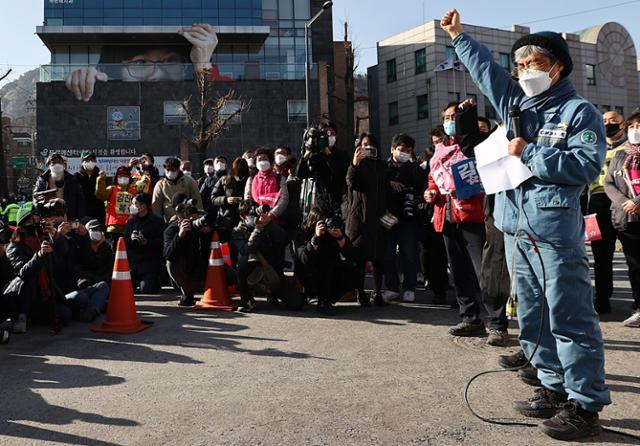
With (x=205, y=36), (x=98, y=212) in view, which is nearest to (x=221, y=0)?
(x=205, y=36)

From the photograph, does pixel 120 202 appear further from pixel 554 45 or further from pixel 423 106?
pixel 423 106

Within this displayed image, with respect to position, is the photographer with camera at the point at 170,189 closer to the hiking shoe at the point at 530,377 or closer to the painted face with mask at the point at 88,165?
the painted face with mask at the point at 88,165

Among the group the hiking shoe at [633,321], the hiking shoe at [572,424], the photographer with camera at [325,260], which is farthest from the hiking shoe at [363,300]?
the hiking shoe at [572,424]

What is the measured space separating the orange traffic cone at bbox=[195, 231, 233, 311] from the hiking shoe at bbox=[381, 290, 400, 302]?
6.26 feet

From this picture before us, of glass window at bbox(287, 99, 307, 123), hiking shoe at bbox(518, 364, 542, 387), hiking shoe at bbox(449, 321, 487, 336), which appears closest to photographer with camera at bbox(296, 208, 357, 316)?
hiking shoe at bbox(449, 321, 487, 336)

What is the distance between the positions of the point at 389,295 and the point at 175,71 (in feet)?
95.9

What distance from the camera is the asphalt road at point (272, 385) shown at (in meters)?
3.17

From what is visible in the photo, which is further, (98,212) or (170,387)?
(98,212)

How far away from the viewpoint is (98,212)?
10.4m

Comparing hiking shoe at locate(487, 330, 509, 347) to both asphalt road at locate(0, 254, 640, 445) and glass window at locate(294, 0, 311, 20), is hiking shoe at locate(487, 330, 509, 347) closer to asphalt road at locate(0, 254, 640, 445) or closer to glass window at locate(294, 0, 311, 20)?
asphalt road at locate(0, 254, 640, 445)

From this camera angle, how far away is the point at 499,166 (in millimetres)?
3355

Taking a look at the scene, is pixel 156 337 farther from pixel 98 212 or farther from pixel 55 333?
pixel 98 212

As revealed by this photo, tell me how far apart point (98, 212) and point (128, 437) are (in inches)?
314

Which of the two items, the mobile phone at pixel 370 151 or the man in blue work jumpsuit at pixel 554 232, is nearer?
the man in blue work jumpsuit at pixel 554 232
